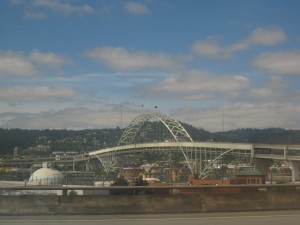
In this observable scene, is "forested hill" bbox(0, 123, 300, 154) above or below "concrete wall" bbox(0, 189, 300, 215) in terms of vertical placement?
above

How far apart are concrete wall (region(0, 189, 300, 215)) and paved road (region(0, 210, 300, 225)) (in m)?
0.69

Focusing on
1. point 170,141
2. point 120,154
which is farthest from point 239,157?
point 120,154

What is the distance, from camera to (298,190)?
1870 cm

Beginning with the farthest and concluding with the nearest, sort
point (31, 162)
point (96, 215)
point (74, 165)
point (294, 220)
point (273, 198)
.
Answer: point (74, 165)
point (31, 162)
point (273, 198)
point (96, 215)
point (294, 220)

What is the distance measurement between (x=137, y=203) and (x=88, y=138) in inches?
5492

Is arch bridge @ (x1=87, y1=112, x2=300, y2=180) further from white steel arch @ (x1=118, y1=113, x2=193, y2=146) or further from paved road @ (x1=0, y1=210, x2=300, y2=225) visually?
paved road @ (x1=0, y1=210, x2=300, y2=225)

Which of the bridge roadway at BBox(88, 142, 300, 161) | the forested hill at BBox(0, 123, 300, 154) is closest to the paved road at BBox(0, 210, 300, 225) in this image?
the bridge roadway at BBox(88, 142, 300, 161)

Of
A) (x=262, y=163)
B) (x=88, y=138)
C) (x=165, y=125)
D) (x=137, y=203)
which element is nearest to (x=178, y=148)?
(x=165, y=125)

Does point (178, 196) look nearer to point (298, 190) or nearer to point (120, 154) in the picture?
point (298, 190)

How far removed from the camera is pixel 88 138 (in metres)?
155

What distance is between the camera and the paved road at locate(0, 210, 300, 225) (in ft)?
47.0

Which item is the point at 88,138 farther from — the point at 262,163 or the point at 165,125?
the point at 262,163

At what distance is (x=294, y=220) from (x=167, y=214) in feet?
14.7

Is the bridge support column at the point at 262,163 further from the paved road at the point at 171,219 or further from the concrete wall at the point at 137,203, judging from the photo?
the paved road at the point at 171,219
